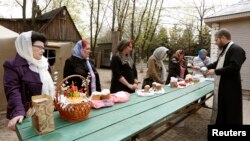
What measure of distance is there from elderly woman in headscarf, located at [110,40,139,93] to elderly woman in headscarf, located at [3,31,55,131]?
1500mm

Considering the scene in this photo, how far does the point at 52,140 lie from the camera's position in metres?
1.61

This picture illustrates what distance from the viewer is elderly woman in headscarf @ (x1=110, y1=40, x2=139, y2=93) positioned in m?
3.60

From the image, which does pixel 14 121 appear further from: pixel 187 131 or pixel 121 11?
pixel 121 11

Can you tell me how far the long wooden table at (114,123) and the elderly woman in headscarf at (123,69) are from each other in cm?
63

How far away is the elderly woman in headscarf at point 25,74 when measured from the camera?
192 cm

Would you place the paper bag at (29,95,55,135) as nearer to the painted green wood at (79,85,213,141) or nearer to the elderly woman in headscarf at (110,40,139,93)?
the painted green wood at (79,85,213,141)

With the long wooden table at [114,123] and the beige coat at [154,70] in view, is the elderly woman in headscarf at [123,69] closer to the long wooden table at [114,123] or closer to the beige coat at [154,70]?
the long wooden table at [114,123]

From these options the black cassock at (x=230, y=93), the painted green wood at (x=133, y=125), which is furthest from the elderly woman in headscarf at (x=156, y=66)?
the painted green wood at (x=133, y=125)

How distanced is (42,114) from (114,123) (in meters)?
0.62

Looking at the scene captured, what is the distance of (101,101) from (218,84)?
2260 mm

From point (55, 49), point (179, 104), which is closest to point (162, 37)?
point (55, 49)

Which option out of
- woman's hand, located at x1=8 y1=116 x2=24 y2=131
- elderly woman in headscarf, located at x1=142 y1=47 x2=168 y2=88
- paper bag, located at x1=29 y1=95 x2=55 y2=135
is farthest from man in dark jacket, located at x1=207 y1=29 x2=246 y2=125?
woman's hand, located at x1=8 y1=116 x2=24 y2=131

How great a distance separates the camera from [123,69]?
368 centimetres

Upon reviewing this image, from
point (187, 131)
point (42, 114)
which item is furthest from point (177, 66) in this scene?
point (42, 114)
